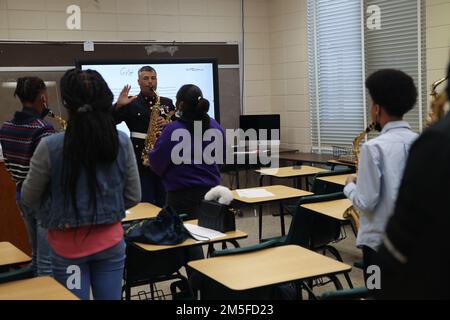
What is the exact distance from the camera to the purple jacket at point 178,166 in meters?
3.79

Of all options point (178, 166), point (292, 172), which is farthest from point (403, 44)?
point (178, 166)

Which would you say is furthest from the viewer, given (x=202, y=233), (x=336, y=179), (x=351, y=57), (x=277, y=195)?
(x=351, y=57)

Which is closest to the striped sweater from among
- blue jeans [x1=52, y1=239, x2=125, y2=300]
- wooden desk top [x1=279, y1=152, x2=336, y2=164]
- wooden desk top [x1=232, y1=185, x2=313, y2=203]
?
blue jeans [x1=52, y1=239, x2=125, y2=300]

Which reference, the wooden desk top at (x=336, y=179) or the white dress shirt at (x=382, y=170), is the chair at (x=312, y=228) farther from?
the white dress shirt at (x=382, y=170)

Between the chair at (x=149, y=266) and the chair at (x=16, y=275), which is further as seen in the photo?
the chair at (x=149, y=266)

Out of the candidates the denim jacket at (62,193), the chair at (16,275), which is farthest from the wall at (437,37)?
the chair at (16,275)

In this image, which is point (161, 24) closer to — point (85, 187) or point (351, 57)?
point (351, 57)

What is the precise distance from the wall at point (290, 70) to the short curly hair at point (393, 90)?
501 cm

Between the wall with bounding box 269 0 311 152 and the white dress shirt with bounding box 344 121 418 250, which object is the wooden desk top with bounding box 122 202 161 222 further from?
the wall with bounding box 269 0 311 152

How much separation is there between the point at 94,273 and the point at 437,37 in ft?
15.3

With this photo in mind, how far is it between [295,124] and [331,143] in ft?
2.19

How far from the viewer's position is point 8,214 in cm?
495

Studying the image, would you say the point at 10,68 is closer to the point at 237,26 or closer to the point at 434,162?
the point at 237,26

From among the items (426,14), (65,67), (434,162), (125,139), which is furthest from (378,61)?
(434,162)
